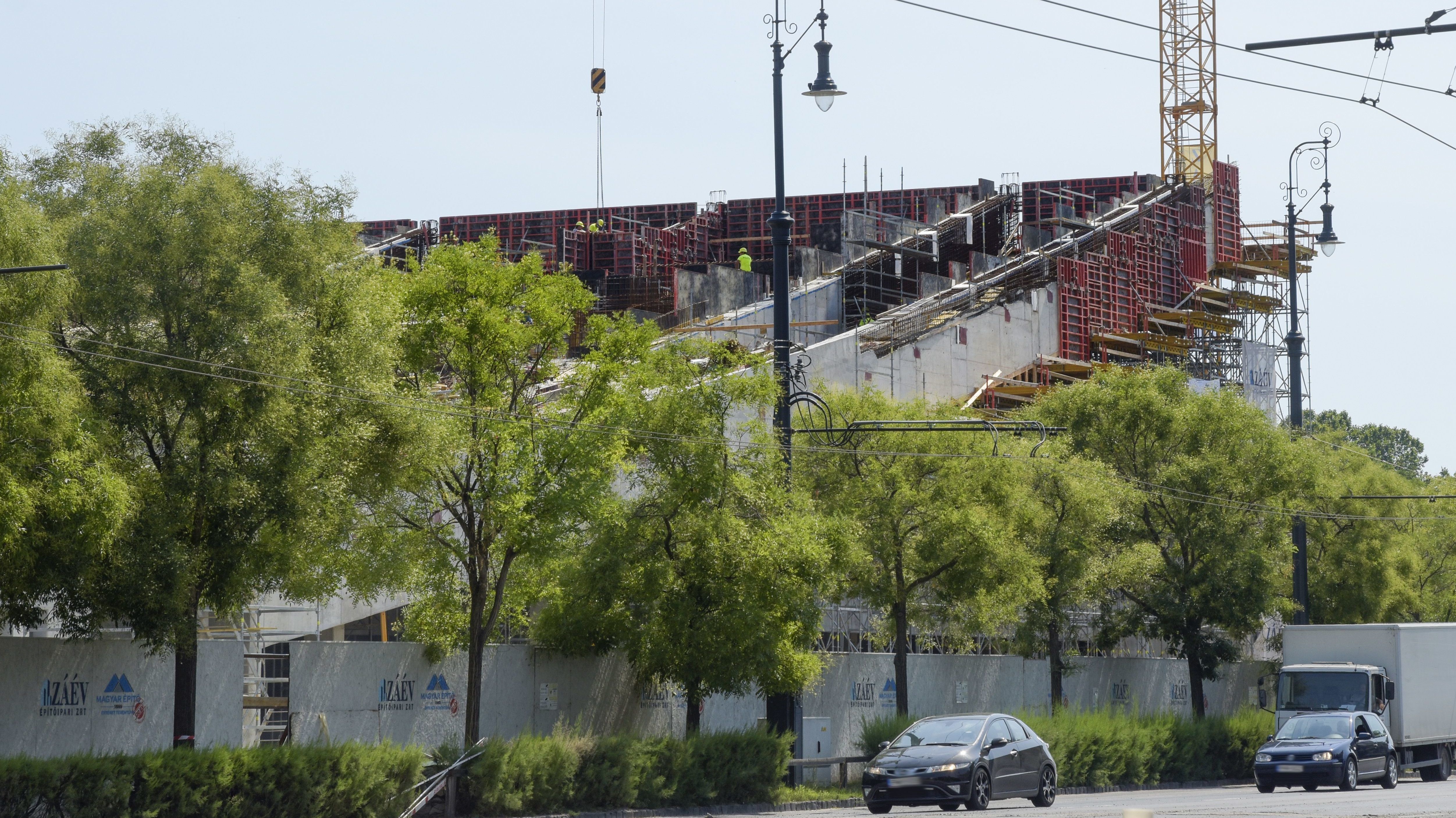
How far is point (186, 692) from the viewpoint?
71.5ft

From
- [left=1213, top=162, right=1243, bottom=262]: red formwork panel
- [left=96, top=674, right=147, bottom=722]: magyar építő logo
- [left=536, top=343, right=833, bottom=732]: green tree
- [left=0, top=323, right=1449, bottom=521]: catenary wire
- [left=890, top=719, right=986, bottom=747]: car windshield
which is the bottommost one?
[left=890, top=719, right=986, bottom=747]: car windshield

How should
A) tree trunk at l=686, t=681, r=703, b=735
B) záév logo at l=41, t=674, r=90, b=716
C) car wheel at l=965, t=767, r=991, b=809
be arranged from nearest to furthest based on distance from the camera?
1. záév logo at l=41, t=674, r=90, b=716
2. car wheel at l=965, t=767, r=991, b=809
3. tree trunk at l=686, t=681, r=703, b=735

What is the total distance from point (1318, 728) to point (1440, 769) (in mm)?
7894

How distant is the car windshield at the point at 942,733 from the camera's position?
83.1 feet

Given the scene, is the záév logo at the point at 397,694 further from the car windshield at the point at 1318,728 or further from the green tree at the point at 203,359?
the car windshield at the point at 1318,728

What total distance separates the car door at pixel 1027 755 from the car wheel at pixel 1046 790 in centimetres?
11

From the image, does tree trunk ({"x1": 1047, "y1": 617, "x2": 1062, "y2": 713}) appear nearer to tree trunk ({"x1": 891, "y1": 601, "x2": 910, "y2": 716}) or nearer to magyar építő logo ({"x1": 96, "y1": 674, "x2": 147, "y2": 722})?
tree trunk ({"x1": 891, "y1": 601, "x2": 910, "y2": 716})

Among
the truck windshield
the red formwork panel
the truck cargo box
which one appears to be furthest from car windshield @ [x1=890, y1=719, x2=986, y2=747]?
the red formwork panel

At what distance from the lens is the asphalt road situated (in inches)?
930

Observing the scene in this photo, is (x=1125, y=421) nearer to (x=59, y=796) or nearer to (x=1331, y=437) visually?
(x=1331, y=437)

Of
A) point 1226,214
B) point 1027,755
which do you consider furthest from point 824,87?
point 1226,214

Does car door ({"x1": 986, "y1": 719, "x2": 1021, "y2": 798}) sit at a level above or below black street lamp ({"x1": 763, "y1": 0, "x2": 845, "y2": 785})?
below

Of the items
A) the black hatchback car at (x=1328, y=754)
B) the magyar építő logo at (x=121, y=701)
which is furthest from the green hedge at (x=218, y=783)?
the black hatchback car at (x=1328, y=754)

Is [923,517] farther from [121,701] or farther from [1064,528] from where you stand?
[121,701]
